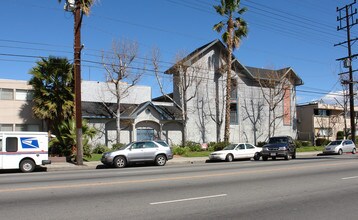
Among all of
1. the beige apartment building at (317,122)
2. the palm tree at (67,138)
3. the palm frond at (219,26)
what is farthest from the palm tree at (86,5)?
the beige apartment building at (317,122)

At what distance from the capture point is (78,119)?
22.8 meters

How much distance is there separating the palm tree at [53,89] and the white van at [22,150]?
634cm

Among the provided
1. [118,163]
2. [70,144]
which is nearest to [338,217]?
[118,163]

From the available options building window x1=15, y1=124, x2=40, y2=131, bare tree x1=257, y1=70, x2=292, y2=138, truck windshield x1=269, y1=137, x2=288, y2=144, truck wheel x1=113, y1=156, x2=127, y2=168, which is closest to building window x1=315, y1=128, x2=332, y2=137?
bare tree x1=257, y1=70, x2=292, y2=138

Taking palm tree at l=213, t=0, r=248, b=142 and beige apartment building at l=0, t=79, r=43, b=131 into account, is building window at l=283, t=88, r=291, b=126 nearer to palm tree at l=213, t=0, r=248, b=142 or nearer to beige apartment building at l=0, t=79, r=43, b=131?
palm tree at l=213, t=0, r=248, b=142

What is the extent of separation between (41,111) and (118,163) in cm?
796

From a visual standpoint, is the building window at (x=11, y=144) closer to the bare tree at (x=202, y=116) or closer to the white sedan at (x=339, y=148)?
the bare tree at (x=202, y=116)

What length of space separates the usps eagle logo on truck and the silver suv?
3.76 meters

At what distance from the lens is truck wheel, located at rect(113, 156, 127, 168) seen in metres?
21.8

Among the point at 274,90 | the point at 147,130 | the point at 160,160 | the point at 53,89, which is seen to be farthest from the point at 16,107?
the point at 274,90

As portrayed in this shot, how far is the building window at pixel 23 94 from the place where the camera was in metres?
28.6

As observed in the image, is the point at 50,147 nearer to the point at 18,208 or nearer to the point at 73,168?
the point at 73,168

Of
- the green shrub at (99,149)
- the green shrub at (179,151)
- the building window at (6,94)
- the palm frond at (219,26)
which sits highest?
the palm frond at (219,26)

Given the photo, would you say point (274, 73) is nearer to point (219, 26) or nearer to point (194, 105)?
point (219, 26)
